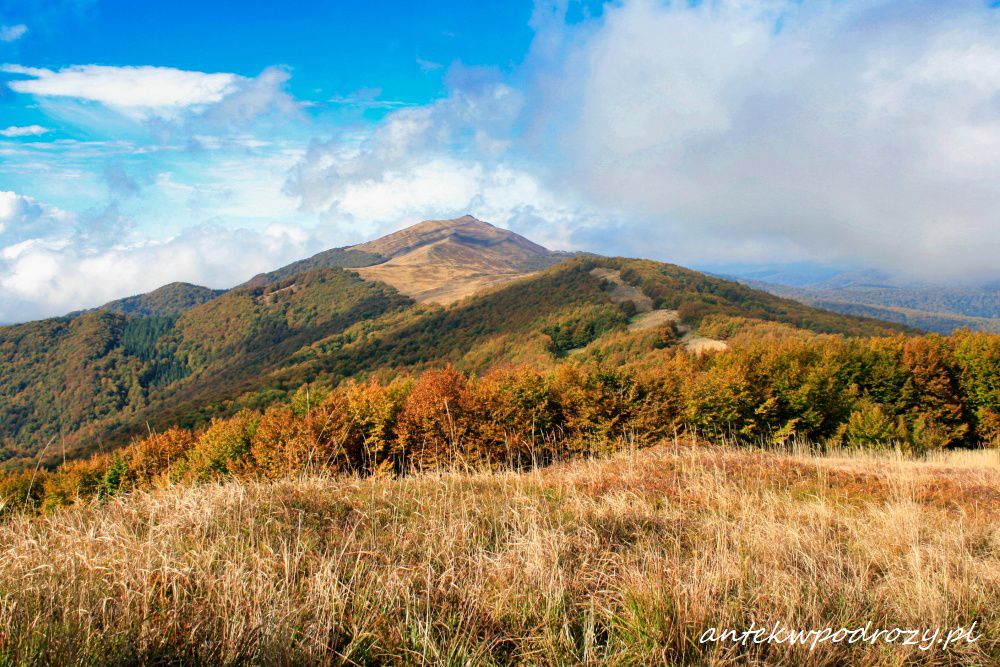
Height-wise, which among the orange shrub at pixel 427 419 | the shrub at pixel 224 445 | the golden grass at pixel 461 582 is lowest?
the shrub at pixel 224 445

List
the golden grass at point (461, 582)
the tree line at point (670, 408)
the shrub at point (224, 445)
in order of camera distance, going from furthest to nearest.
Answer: the shrub at point (224, 445) → the tree line at point (670, 408) → the golden grass at point (461, 582)

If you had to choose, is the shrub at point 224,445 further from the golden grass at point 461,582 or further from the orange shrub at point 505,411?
the golden grass at point 461,582

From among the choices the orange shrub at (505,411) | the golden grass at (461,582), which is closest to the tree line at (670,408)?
the orange shrub at (505,411)

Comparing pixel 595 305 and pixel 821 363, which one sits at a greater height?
pixel 595 305

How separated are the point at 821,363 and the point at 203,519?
3544 centimetres

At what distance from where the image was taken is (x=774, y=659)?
8.79ft

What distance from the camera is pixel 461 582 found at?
324 centimetres

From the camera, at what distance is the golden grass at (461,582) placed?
8.54ft

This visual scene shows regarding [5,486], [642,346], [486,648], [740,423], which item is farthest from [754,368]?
[5,486]

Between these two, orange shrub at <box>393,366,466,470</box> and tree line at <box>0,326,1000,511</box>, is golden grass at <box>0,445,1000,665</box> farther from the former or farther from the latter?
orange shrub at <box>393,366,466,470</box>

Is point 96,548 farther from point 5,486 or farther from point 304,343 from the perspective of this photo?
point 304,343

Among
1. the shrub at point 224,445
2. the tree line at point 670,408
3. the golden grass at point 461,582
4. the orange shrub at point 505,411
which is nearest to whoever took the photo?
the golden grass at point 461,582

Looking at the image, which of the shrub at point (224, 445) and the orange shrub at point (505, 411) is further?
the shrub at point (224, 445)

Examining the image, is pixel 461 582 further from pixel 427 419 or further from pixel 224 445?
pixel 224 445
